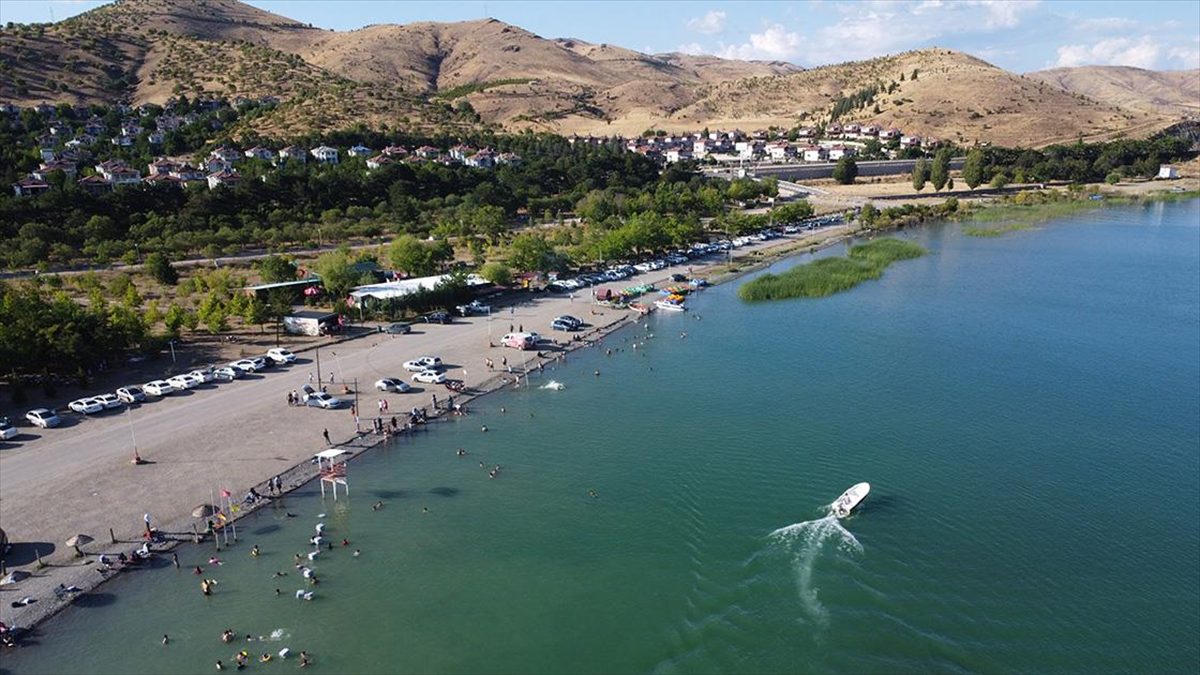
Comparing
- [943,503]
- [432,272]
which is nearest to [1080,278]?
[943,503]

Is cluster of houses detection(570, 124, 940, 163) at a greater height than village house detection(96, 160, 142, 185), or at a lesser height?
greater

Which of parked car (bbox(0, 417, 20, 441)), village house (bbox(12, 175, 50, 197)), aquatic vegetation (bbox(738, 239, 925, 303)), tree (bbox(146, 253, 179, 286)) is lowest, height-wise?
parked car (bbox(0, 417, 20, 441))

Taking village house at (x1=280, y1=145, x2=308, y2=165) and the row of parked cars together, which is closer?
the row of parked cars

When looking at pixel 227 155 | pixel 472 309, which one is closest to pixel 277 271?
pixel 472 309

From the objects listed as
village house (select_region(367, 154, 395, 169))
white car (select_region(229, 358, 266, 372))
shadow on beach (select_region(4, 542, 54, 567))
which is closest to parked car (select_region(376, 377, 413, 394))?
white car (select_region(229, 358, 266, 372))

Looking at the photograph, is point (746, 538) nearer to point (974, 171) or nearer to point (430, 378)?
point (430, 378)

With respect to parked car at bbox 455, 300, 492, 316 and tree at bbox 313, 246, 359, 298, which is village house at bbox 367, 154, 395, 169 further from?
parked car at bbox 455, 300, 492, 316
